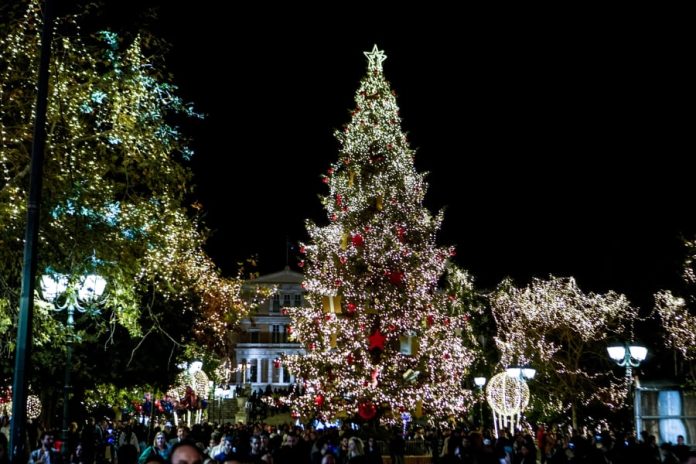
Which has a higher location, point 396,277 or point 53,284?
point 396,277

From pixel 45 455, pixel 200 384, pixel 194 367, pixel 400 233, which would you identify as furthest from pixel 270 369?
pixel 45 455

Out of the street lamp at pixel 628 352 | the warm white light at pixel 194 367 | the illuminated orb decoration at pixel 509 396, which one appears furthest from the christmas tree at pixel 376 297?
the street lamp at pixel 628 352

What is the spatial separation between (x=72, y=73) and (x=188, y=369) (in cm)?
2180

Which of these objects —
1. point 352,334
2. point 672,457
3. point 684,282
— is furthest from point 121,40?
point 684,282

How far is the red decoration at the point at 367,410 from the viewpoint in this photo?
2822cm

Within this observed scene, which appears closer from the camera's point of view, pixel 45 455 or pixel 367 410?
pixel 45 455

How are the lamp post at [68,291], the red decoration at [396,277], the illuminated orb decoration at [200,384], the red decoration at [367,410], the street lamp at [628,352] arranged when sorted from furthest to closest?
the illuminated orb decoration at [200,384]
the red decoration at [396,277]
the red decoration at [367,410]
the street lamp at [628,352]
the lamp post at [68,291]

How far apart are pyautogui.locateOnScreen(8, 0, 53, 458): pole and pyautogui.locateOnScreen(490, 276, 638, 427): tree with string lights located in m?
25.5

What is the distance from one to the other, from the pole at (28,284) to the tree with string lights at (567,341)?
25463 millimetres

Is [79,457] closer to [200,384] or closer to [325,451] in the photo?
[325,451]

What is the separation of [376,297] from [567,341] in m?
10.1

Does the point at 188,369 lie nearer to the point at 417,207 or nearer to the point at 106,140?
the point at 417,207

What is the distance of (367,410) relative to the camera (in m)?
28.2

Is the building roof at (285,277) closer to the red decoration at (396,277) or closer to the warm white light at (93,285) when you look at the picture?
the red decoration at (396,277)
